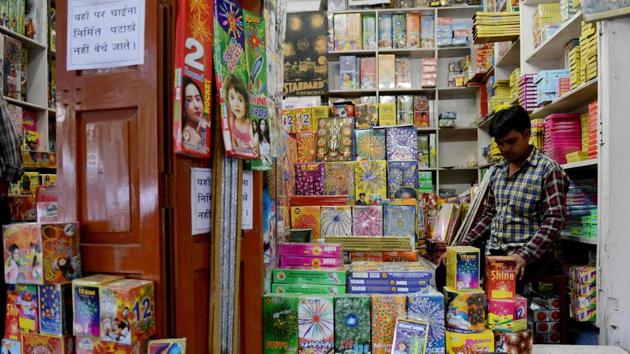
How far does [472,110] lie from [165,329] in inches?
212

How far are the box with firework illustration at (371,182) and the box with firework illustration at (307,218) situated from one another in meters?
0.38

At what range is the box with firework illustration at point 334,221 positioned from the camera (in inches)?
113

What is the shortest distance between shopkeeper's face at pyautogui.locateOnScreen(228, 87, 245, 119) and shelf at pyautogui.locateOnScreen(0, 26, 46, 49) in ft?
9.20

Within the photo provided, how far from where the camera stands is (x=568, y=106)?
10.1 ft

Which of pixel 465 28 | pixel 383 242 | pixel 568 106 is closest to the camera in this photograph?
pixel 383 242

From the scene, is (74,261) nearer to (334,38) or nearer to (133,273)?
(133,273)

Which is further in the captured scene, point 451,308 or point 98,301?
point 451,308

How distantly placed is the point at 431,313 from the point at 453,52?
4915 mm

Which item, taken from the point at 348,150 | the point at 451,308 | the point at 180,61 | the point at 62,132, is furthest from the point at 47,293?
the point at 348,150

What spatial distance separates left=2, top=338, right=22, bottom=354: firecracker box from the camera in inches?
47.5

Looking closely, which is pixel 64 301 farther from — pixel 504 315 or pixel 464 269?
pixel 504 315

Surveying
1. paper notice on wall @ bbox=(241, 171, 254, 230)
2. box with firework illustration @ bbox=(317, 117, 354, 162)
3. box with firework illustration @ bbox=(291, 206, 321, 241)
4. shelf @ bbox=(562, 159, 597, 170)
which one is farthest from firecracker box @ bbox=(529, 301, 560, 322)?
paper notice on wall @ bbox=(241, 171, 254, 230)

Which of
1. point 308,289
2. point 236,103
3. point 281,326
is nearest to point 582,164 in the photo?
point 308,289

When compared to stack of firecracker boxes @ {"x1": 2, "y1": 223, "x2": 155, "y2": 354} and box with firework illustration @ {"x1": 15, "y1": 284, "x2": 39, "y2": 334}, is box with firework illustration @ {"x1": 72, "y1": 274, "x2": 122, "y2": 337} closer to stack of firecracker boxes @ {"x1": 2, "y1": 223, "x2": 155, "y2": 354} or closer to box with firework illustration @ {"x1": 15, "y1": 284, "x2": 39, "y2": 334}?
stack of firecracker boxes @ {"x1": 2, "y1": 223, "x2": 155, "y2": 354}
